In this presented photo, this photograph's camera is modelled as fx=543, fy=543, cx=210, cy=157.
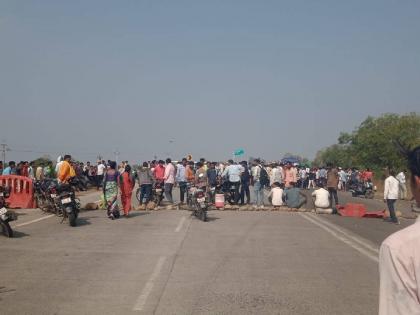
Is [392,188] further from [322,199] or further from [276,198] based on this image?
[276,198]

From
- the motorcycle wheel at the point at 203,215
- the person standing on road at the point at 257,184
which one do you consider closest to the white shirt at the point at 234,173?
the person standing on road at the point at 257,184

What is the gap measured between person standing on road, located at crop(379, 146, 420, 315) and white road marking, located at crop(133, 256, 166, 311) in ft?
15.2

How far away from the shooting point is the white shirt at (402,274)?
2164mm

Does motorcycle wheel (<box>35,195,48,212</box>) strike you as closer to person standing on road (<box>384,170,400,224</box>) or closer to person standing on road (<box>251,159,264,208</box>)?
person standing on road (<box>251,159,264,208</box>)

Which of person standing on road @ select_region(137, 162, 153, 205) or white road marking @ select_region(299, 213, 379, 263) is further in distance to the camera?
person standing on road @ select_region(137, 162, 153, 205)

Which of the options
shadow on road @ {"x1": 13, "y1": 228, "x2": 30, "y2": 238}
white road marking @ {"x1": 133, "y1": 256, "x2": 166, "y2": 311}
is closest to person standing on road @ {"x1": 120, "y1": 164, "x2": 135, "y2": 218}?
shadow on road @ {"x1": 13, "y1": 228, "x2": 30, "y2": 238}

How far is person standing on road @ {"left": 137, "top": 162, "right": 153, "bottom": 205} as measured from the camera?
777 inches

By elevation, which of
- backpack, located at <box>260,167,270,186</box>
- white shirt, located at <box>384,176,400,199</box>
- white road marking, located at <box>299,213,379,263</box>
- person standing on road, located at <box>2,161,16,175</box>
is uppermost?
person standing on road, located at <box>2,161,16,175</box>

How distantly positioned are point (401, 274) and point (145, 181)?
17884 mm

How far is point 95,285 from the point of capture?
297 inches

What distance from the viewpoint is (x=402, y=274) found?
2176 millimetres

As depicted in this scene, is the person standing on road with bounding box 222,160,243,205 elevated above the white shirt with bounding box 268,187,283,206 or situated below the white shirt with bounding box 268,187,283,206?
above

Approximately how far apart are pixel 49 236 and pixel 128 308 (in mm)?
6338

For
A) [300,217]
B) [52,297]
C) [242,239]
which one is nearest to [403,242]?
[52,297]
